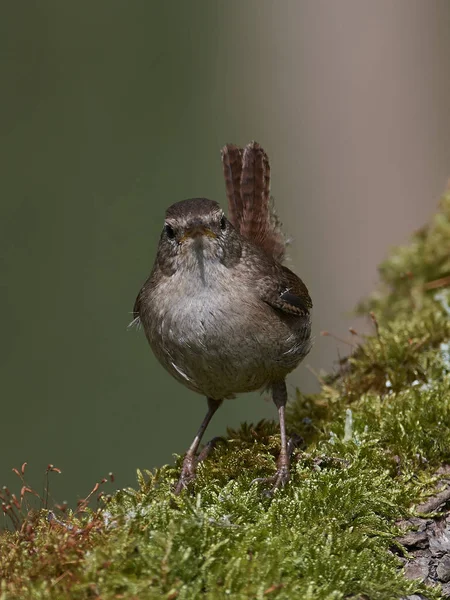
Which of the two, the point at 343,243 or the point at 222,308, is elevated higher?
the point at 343,243

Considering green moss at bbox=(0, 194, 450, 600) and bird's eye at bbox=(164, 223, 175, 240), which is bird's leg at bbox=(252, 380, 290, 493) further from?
bird's eye at bbox=(164, 223, 175, 240)

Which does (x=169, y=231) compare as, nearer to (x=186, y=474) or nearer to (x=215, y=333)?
(x=215, y=333)

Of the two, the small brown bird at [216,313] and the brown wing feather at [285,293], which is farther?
the brown wing feather at [285,293]

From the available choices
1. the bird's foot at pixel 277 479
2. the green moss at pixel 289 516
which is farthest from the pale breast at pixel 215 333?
the bird's foot at pixel 277 479

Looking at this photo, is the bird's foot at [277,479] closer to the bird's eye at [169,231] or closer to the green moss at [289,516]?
the green moss at [289,516]

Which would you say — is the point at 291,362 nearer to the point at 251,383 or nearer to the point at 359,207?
the point at 251,383

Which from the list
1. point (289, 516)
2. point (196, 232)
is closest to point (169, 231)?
point (196, 232)

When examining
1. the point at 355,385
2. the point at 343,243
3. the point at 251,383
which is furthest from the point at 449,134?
the point at 251,383
